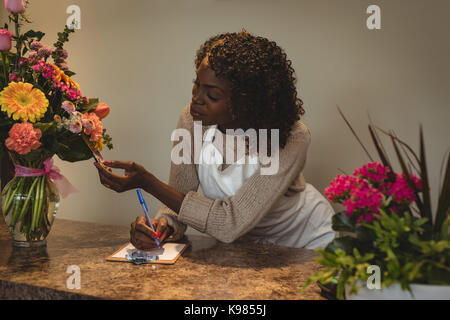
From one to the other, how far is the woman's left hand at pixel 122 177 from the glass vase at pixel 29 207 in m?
0.15

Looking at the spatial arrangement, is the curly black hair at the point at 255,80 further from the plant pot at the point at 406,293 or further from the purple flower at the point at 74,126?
the plant pot at the point at 406,293

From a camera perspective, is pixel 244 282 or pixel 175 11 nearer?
pixel 244 282

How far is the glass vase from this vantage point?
3.73ft

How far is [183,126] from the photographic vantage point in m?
1.52

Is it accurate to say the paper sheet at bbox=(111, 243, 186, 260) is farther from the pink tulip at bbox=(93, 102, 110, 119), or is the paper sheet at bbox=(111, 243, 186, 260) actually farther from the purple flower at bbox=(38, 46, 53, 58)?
the purple flower at bbox=(38, 46, 53, 58)

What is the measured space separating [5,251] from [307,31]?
1.52 m

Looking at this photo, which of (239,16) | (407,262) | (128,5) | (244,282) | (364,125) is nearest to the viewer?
(407,262)

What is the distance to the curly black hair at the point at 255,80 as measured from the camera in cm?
128

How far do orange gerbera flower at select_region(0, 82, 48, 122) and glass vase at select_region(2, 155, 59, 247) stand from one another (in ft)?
0.53

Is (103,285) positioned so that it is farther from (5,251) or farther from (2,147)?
(2,147)
